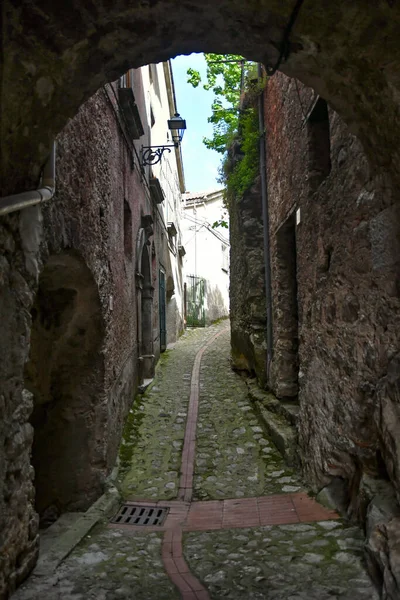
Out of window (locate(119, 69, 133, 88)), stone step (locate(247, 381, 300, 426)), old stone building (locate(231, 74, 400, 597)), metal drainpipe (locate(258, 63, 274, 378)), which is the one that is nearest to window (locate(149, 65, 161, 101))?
window (locate(119, 69, 133, 88))

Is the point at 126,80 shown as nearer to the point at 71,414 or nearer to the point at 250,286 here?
the point at 250,286

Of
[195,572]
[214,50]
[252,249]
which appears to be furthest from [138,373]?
[214,50]

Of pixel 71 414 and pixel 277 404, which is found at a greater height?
pixel 71 414

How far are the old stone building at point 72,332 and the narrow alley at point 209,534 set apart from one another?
349 millimetres

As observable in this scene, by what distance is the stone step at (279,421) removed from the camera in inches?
187

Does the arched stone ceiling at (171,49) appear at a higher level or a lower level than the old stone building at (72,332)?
higher

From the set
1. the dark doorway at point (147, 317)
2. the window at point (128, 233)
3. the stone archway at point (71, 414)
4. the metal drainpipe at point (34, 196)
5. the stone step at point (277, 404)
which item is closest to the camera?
the metal drainpipe at point (34, 196)

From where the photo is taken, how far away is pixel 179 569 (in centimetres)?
291

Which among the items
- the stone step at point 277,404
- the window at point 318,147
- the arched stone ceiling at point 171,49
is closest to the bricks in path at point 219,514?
the stone step at point 277,404

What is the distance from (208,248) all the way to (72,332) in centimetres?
1873

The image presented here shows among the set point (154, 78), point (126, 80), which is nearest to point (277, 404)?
point (126, 80)

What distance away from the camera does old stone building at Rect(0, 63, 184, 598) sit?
2447 mm

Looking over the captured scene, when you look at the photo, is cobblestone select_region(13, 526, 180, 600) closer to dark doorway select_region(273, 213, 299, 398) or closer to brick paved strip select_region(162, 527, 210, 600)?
brick paved strip select_region(162, 527, 210, 600)

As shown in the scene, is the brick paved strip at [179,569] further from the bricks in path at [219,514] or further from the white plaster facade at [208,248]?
the white plaster facade at [208,248]
